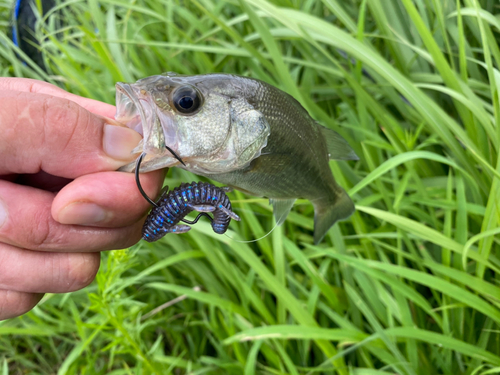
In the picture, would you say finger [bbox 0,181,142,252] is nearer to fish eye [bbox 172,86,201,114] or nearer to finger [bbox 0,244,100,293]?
finger [bbox 0,244,100,293]

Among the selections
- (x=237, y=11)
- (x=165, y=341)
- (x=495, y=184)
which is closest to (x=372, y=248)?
(x=495, y=184)

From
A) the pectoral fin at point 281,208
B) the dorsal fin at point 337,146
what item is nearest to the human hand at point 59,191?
the pectoral fin at point 281,208

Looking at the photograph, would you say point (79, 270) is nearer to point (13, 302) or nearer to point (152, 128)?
point (13, 302)

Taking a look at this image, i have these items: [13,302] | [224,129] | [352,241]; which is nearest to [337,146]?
[224,129]

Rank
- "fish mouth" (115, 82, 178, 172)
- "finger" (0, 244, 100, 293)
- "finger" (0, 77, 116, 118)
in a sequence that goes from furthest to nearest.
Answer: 1. "finger" (0, 77, 116, 118)
2. "finger" (0, 244, 100, 293)
3. "fish mouth" (115, 82, 178, 172)

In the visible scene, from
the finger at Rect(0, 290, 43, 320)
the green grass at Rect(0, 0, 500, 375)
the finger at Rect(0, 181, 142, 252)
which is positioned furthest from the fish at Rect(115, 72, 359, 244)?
the finger at Rect(0, 290, 43, 320)

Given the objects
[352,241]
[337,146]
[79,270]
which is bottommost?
[352,241]

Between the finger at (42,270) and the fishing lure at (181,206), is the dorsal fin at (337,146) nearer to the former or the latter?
the fishing lure at (181,206)
